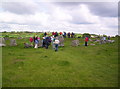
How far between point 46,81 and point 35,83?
0.93 m

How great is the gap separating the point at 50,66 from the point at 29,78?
4.07 meters

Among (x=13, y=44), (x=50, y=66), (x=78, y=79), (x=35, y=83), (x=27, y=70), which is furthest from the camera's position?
(x=13, y=44)

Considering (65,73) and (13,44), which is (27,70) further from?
(13,44)

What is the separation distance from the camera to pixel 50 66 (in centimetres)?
1642

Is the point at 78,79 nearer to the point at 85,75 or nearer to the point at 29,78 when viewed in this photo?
the point at 85,75

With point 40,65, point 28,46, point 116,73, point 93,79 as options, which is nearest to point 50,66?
point 40,65

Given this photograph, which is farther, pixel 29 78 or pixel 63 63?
pixel 63 63

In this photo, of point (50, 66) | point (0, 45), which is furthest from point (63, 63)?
point (0, 45)

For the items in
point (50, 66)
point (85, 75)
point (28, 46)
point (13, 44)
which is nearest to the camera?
point (85, 75)

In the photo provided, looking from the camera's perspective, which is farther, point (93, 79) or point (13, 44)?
point (13, 44)

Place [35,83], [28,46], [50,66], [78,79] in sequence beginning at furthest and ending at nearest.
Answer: [28,46]
[50,66]
[78,79]
[35,83]

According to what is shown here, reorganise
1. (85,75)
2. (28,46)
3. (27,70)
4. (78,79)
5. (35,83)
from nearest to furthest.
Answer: (35,83)
(78,79)
(85,75)
(27,70)
(28,46)

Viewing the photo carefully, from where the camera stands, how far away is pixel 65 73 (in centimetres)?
1412

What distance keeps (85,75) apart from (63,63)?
166 inches
